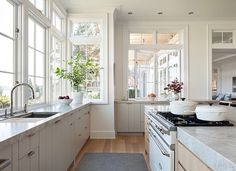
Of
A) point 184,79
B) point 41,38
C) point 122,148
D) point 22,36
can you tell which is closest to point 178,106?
point 22,36

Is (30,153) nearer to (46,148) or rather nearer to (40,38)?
(46,148)

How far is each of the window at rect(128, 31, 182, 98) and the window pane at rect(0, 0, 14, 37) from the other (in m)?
Answer: 3.56

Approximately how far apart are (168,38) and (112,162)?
3940 mm

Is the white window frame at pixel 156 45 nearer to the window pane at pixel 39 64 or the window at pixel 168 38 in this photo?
the window at pixel 168 38

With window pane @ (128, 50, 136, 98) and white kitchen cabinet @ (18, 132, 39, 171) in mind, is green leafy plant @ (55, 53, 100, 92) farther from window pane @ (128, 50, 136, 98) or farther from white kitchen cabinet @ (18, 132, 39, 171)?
white kitchen cabinet @ (18, 132, 39, 171)

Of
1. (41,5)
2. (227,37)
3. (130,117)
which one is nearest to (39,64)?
(41,5)

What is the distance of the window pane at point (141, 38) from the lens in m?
6.12

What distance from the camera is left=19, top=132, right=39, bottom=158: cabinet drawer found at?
153 centimetres

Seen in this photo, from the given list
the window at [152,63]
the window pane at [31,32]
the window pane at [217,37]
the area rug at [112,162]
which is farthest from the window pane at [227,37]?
the window pane at [31,32]

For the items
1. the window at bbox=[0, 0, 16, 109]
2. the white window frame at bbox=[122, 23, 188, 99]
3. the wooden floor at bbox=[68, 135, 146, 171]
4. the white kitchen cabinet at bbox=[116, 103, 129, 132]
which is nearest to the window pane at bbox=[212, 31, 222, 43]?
the white window frame at bbox=[122, 23, 188, 99]

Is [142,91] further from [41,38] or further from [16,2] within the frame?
[16,2]

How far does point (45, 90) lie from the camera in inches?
160

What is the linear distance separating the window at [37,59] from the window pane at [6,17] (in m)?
0.49

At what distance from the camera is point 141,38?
6.16 meters
